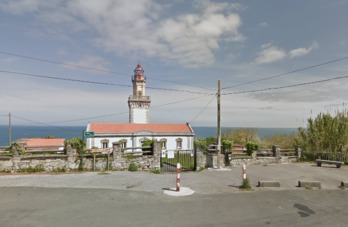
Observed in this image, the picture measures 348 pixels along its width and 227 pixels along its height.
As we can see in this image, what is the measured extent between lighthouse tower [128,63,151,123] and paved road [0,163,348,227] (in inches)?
1708

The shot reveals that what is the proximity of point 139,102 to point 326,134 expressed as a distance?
138 ft

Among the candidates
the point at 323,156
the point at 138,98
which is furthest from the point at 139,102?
the point at 323,156

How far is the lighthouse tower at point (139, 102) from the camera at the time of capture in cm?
5556

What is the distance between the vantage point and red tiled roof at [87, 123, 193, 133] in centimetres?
4225

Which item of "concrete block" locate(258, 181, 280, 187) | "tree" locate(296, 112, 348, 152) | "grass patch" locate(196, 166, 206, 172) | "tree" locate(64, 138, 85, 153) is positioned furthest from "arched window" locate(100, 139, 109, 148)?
"concrete block" locate(258, 181, 280, 187)

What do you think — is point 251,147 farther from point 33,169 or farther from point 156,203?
point 33,169

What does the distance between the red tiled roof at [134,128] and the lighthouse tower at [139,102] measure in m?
9.83

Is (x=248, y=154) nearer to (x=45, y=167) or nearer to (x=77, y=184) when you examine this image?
(x=77, y=184)

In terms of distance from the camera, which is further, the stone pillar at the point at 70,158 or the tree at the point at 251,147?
the tree at the point at 251,147

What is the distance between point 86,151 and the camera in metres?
16.1

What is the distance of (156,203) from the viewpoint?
8.08 meters

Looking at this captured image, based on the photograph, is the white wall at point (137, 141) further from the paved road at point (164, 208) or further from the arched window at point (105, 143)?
the paved road at point (164, 208)

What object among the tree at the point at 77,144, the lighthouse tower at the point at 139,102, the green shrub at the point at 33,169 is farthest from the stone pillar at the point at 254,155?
the lighthouse tower at the point at 139,102

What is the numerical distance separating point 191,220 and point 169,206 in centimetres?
136
